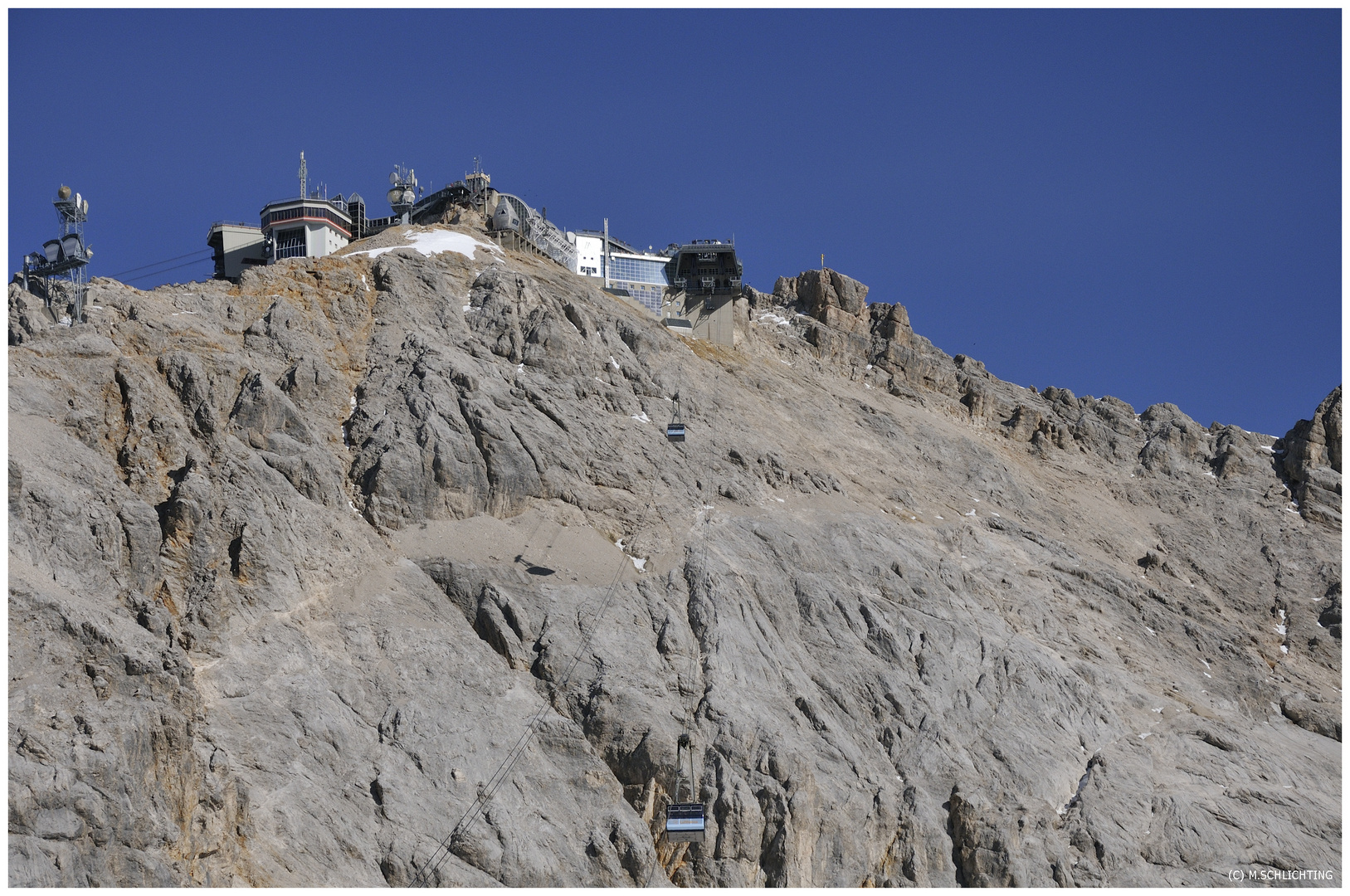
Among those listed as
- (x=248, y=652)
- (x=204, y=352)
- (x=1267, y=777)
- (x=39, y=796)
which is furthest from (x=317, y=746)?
(x=1267, y=777)

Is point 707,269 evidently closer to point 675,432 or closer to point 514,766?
point 675,432

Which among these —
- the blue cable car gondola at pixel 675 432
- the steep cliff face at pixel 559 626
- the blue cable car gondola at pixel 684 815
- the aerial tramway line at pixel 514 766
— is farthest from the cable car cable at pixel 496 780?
the blue cable car gondola at pixel 675 432

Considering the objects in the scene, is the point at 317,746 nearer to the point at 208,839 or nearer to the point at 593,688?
the point at 208,839

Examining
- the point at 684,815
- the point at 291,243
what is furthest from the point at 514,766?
the point at 291,243

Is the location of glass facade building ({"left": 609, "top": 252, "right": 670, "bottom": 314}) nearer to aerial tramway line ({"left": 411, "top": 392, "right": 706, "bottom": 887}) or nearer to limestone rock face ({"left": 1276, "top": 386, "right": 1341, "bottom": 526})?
limestone rock face ({"left": 1276, "top": 386, "right": 1341, "bottom": 526})

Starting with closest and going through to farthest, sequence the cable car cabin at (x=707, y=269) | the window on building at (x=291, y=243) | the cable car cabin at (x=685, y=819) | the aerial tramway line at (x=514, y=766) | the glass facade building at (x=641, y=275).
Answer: the aerial tramway line at (x=514, y=766)
the cable car cabin at (x=685, y=819)
the window on building at (x=291, y=243)
the cable car cabin at (x=707, y=269)
the glass facade building at (x=641, y=275)

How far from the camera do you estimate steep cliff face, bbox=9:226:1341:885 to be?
6225 cm

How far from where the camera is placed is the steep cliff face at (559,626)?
6225cm

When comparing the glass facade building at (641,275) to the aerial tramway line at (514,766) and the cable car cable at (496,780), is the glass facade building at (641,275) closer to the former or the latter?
the cable car cable at (496,780)

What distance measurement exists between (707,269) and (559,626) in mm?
55063

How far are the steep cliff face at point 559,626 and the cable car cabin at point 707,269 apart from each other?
621 inches

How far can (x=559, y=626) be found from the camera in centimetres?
7450

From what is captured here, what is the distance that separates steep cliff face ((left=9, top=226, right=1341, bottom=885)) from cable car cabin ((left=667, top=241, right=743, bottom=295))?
15.8 metres

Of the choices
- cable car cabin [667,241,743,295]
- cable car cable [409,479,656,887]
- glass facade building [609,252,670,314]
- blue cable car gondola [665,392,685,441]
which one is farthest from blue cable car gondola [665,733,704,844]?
glass facade building [609,252,670,314]
